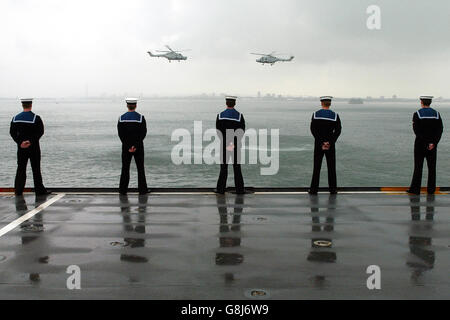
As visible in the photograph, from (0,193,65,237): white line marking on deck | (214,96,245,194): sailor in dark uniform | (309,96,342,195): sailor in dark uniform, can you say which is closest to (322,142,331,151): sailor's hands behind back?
(309,96,342,195): sailor in dark uniform

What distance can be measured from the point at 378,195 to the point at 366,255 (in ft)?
14.7

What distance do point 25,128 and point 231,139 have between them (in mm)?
4367

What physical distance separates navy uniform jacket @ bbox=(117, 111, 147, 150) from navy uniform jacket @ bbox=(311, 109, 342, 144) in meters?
3.70

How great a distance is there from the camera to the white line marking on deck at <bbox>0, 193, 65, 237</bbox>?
7012 mm

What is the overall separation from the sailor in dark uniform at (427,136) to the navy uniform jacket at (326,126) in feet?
5.74

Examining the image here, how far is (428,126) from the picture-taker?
32.9 feet

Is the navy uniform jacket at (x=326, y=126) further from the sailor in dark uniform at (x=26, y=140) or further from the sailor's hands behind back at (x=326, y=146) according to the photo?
the sailor in dark uniform at (x=26, y=140)

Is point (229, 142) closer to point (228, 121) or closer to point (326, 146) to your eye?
point (228, 121)

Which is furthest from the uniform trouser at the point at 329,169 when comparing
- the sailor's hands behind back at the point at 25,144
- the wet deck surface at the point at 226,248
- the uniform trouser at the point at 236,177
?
the sailor's hands behind back at the point at 25,144

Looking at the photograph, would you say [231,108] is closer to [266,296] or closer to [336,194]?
[336,194]

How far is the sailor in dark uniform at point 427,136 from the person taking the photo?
1002 centimetres

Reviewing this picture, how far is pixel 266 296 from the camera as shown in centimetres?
446

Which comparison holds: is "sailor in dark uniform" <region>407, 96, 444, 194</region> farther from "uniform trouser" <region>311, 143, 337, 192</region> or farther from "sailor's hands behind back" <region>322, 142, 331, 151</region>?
"sailor's hands behind back" <region>322, 142, 331, 151</region>

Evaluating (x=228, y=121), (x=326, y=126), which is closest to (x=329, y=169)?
(x=326, y=126)
